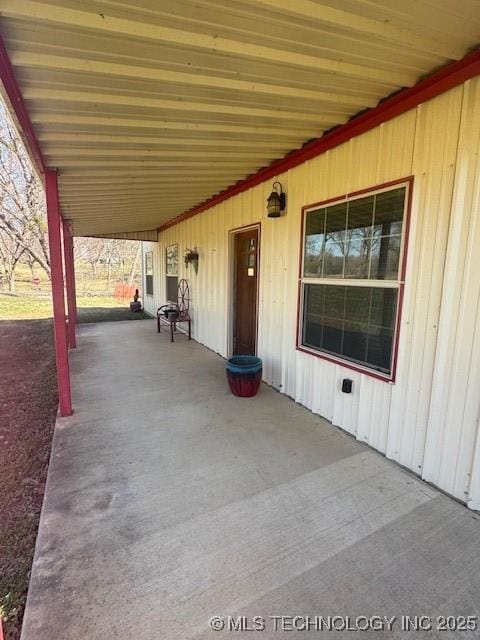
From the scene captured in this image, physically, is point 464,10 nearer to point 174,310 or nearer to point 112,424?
point 112,424

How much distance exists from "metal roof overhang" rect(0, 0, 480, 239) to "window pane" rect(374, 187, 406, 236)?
0.60m

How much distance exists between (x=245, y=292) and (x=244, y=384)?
5.41 ft

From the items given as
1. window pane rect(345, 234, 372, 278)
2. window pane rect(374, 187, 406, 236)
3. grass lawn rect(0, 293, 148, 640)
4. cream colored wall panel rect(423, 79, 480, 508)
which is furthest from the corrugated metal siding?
grass lawn rect(0, 293, 148, 640)

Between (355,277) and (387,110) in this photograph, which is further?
A: (355,277)

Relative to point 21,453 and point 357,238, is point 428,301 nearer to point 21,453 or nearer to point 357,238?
point 357,238

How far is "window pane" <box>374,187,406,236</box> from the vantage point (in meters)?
2.45

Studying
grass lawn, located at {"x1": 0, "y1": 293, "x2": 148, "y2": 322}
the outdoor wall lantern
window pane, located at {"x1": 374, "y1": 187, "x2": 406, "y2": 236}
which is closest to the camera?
window pane, located at {"x1": 374, "y1": 187, "x2": 406, "y2": 236}

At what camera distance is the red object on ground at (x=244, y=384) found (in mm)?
3676

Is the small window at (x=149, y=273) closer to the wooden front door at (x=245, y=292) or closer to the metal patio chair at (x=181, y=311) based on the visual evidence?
the metal patio chair at (x=181, y=311)

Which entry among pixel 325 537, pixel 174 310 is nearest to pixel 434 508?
pixel 325 537

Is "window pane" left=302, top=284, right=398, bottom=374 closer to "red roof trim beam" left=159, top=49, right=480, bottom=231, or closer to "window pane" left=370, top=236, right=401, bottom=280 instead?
"window pane" left=370, top=236, right=401, bottom=280

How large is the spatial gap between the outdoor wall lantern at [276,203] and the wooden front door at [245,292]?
70 centimetres

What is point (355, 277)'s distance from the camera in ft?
9.39

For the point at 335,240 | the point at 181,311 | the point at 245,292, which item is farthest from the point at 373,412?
the point at 181,311
